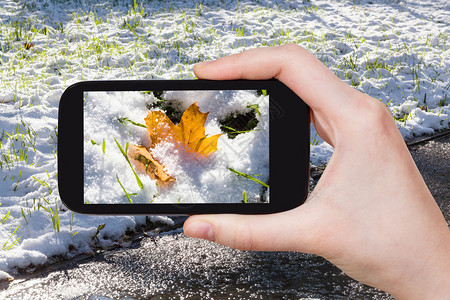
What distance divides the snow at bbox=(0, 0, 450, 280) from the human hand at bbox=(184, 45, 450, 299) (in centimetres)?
25

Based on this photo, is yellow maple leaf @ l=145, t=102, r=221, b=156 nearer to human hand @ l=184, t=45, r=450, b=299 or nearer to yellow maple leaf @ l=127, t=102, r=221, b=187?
yellow maple leaf @ l=127, t=102, r=221, b=187

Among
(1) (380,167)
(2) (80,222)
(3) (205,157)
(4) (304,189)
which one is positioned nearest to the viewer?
(1) (380,167)

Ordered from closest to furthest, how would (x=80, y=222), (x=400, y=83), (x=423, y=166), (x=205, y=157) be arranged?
(x=205, y=157) < (x=80, y=222) < (x=423, y=166) < (x=400, y=83)

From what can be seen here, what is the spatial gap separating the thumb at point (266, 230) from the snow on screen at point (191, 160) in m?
0.11

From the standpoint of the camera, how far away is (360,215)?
156 cm

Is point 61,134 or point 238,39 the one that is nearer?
point 61,134

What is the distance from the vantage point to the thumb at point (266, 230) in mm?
1584

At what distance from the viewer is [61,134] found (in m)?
1.71

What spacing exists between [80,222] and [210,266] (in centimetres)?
80

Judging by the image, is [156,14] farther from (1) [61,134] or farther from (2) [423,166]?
(1) [61,134]

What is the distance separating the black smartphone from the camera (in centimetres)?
168

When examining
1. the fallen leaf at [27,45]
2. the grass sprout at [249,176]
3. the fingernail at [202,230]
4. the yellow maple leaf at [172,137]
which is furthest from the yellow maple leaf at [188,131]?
the fallen leaf at [27,45]

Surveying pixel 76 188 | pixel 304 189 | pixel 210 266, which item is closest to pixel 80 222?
pixel 210 266

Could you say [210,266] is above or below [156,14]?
below
